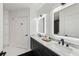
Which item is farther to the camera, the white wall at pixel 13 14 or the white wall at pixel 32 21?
the white wall at pixel 13 14

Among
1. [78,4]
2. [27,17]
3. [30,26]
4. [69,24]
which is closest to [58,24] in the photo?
[69,24]

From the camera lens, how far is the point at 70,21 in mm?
2256

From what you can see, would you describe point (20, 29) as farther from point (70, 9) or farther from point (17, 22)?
point (70, 9)

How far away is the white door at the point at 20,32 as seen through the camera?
15.2 ft

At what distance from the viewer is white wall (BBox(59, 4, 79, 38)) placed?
2.02 m

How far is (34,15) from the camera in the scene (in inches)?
181

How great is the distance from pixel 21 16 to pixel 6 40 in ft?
5.85

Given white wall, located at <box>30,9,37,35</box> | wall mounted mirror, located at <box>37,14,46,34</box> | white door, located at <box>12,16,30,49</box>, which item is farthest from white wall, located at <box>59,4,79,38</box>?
white door, located at <box>12,16,30,49</box>

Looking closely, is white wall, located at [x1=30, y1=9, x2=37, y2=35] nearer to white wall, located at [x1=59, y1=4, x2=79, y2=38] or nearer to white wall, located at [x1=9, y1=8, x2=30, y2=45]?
white wall, located at [x1=9, y1=8, x2=30, y2=45]

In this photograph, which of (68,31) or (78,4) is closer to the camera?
(78,4)

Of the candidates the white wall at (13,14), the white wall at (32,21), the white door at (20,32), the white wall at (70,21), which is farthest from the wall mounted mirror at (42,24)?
the white wall at (70,21)

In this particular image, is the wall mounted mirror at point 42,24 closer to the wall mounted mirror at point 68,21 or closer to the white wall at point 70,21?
the wall mounted mirror at point 68,21

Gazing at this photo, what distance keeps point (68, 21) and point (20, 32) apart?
3169mm

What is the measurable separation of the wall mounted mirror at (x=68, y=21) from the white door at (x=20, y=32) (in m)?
2.11
